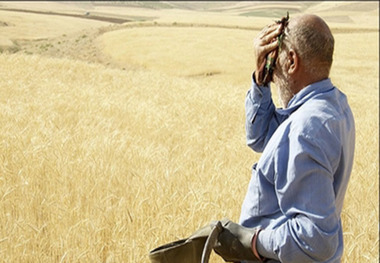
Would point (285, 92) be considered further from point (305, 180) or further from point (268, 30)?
point (305, 180)

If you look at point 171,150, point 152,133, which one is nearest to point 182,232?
point 171,150

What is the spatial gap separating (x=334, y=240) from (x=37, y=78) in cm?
245

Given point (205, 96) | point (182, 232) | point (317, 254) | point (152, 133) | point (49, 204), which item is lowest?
point (205, 96)

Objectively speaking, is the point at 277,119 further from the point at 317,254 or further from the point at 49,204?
the point at 49,204

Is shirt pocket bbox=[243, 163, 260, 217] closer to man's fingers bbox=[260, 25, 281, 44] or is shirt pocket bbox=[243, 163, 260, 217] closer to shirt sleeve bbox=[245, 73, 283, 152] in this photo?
shirt sleeve bbox=[245, 73, 283, 152]

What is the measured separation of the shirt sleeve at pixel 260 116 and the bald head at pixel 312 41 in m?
0.25

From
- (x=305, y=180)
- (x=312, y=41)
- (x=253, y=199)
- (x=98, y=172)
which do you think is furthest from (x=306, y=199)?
(x=98, y=172)

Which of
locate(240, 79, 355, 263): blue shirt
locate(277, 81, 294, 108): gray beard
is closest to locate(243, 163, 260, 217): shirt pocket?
locate(240, 79, 355, 263): blue shirt

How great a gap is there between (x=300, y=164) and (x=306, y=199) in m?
0.10

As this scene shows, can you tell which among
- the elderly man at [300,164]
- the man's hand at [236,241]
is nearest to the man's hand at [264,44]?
the elderly man at [300,164]

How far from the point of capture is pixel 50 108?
3.28 metres

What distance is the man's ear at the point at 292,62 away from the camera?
143 centimetres

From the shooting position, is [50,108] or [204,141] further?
[204,141]

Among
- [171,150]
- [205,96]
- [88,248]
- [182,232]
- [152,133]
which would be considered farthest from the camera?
[205,96]
